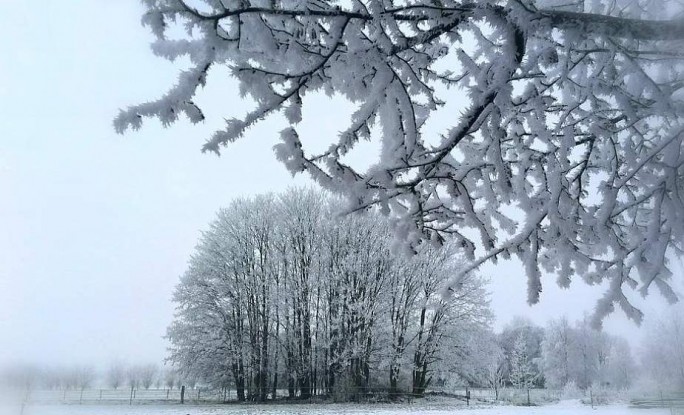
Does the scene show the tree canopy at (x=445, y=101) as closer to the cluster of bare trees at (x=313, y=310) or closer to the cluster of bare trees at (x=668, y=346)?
the cluster of bare trees at (x=668, y=346)

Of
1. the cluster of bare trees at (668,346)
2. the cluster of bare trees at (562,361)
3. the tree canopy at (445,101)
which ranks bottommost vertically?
the cluster of bare trees at (562,361)

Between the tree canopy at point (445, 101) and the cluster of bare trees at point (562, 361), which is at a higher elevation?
the tree canopy at point (445, 101)

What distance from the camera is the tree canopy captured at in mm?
1754

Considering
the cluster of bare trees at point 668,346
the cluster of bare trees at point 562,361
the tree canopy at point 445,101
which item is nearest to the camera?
the tree canopy at point 445,101

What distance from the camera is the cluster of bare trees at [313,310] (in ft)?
67.6

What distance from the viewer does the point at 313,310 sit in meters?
21.9

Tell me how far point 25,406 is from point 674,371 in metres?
20.5

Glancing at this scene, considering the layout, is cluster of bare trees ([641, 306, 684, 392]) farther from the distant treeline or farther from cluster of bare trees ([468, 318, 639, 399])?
cluster of bare trees ([468, 318, 639, 399])

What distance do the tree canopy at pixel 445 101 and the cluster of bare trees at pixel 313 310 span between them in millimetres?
17513

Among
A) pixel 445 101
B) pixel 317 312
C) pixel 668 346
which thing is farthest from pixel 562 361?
pixel 445 101

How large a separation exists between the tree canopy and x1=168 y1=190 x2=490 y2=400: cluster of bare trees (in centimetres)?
1751

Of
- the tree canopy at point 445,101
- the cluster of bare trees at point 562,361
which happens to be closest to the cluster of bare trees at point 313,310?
the cluster of bare trees at point 562,361

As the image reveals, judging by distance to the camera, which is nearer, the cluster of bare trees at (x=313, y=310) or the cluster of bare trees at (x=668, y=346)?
the cluster of bare trees at (x=668, y=346)

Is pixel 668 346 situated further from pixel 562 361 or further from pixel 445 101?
pixel 562 361
